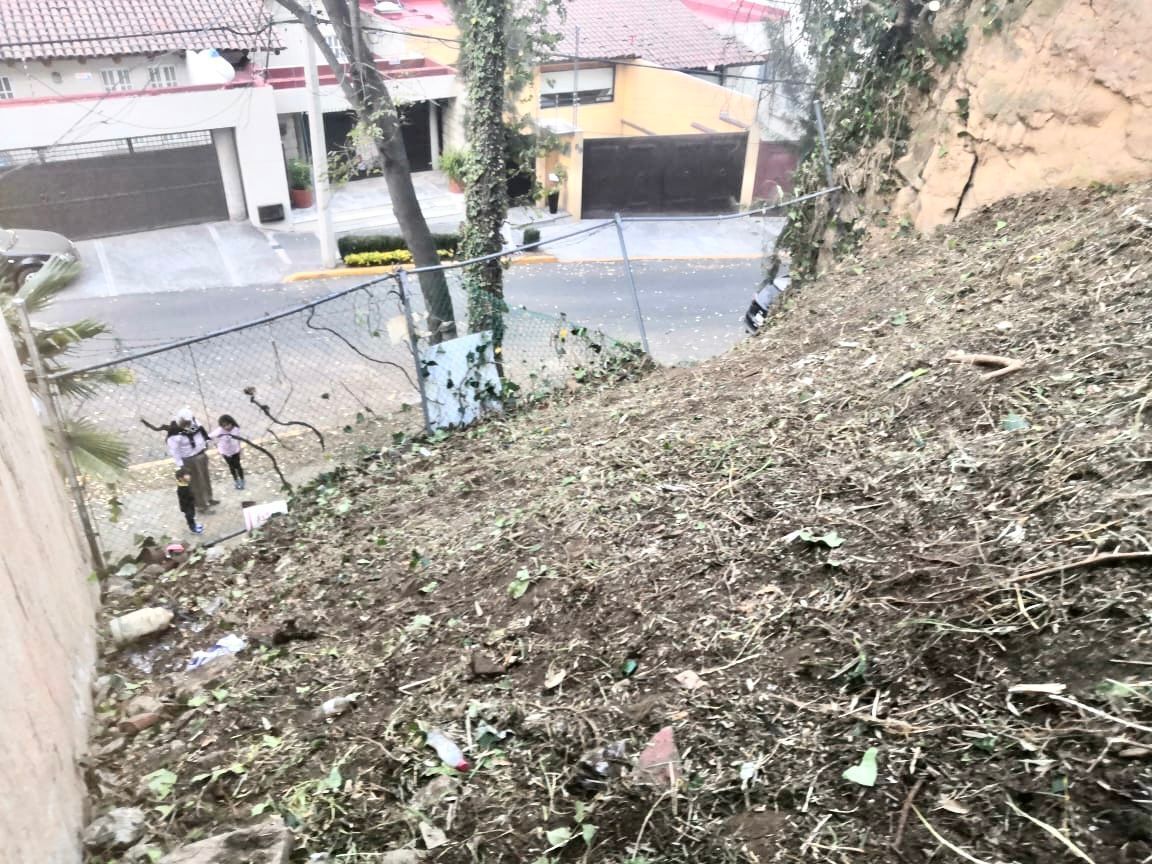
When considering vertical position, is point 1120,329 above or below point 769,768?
above

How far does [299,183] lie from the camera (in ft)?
57.7

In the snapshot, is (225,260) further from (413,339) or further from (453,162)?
Answer: (413,339)

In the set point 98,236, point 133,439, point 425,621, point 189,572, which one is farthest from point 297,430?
point 98,236

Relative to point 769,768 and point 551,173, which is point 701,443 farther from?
point 551,173

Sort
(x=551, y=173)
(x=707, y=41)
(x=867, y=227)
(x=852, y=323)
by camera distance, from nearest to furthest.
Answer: (x=852, y=323) → (x=867, y=227) → (x=551, y=173) → (x=707, y=41)

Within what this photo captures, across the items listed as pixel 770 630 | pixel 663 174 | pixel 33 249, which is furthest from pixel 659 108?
pixel 770 630

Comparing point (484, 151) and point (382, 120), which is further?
point (382, 120)

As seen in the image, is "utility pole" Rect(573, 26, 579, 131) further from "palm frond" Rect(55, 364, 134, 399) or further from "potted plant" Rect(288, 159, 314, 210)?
"palm frond" Rect(55, 364, 134, 399)

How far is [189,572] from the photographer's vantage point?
525 centimetres

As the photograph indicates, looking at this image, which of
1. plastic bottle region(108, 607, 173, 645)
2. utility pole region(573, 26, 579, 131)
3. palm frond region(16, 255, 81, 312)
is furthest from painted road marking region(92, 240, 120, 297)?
plastic bottle region(108, 607, 173, 645)

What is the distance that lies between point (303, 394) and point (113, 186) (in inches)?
368

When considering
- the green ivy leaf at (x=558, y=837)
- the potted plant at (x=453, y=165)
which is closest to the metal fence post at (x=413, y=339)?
the green ivy leaf at (x=558, y=837)

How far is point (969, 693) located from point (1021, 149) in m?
5.48

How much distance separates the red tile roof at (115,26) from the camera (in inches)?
584
